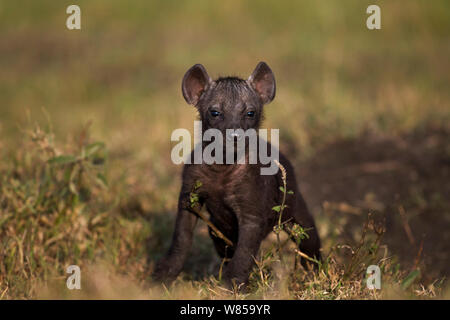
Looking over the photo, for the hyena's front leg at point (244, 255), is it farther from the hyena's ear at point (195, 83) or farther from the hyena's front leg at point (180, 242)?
the hyena's ear at point (195, 83)

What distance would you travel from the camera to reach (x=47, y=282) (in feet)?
16.3

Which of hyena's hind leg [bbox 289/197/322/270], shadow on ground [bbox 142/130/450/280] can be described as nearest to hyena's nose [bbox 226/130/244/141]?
hyena's hind leg [bbox 289/197/322/270]

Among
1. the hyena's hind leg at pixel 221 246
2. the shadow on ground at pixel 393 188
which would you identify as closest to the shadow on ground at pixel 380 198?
the shadow on ground at pixel 393 188

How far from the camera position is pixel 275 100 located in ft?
32.4

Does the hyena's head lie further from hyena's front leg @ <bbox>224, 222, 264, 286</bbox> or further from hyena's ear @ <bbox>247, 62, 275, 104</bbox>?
hyena's front leg @ <bbox>224, 222, 264, 286</bbox>

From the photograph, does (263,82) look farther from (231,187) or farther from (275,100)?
(275,100)

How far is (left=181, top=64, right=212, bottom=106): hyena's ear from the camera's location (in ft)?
15.0

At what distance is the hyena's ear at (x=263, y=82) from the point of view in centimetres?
468

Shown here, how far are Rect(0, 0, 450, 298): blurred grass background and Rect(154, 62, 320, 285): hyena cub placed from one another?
1040 millimetres

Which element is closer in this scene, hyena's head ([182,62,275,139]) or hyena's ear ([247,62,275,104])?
hyena's head ([182,62,275,139])

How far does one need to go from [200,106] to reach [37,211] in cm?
198

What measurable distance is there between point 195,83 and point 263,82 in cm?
51

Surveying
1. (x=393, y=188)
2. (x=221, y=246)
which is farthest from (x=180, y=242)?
(x=393, y=188)

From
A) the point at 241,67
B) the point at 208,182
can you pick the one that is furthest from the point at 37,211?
the point at 241,67
